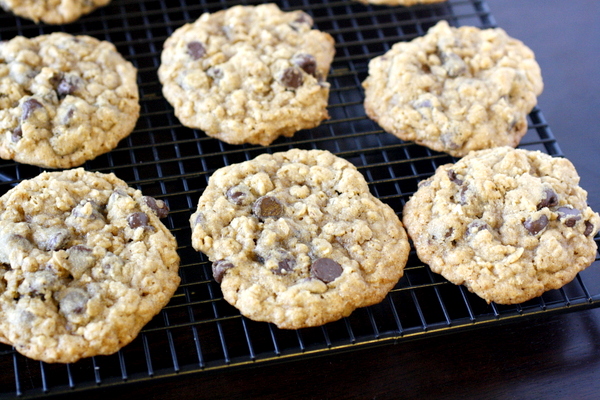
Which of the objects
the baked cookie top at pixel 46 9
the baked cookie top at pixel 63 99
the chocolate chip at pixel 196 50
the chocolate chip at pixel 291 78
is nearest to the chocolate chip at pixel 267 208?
the chocolate chip at pixel 291 78

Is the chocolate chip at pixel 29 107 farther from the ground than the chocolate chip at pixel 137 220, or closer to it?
farther from the ground

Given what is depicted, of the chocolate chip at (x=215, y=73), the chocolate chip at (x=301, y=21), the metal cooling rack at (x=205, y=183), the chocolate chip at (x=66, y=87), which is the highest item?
the chocolate chip at (x=301, y=21)

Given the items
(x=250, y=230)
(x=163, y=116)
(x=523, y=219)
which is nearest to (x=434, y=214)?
(x=523, y=219)

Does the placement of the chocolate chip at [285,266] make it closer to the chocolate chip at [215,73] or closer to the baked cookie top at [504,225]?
the baked cookie top at [504,225]

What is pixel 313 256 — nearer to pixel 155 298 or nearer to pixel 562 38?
pixel 155 298

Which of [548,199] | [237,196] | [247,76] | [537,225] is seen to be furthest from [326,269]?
[247,76]

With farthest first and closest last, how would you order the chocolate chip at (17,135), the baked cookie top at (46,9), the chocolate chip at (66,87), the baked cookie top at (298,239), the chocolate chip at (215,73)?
1. the baked cookie top at (46,9)
2. the chocolate chip at (215,73)
3. the chocolate chip at (66,87)
4. the chocolate chip at (17,135)
5. the baked cookie top at (298,239)
